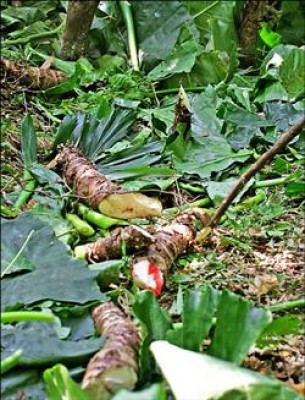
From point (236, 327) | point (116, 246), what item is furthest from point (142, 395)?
point (116, 246)

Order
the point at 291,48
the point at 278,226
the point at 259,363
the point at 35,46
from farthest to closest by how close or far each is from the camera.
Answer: the point at 35,46, the point at 291,48, the point at 278,226, the point at 259,363

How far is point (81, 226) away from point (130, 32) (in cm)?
122

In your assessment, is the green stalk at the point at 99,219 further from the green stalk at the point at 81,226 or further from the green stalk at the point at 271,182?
the green stalk at the point at 271,182

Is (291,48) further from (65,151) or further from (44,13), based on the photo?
(44,13)

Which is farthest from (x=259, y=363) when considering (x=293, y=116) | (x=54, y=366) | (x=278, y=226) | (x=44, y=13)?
(x=44, y=13)

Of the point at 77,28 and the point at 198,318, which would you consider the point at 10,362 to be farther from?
the point at 77,28

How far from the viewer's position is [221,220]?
163 cm

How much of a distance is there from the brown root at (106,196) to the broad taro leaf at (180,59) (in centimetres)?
74

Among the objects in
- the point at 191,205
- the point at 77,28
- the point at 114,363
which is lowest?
the point at 191,205

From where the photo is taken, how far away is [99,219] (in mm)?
1572

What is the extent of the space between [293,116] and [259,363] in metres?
0.99

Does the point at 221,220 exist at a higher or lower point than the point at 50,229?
lower

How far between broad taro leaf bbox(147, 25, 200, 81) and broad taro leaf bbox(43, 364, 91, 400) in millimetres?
1440

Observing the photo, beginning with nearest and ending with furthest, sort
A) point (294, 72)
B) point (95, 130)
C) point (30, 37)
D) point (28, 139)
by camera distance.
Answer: point (28, 139) < point (95, 130) < point (294, 72) < point (30, 37)
